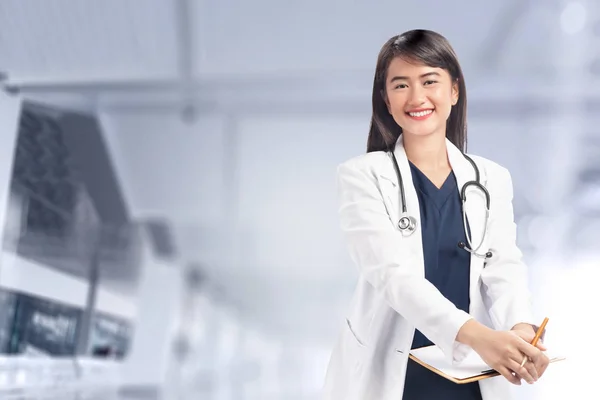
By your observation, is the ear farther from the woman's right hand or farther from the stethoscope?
the woman's right hand

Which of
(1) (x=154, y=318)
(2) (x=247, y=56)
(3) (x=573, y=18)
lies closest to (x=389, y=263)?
(2) (x=247, y=56)

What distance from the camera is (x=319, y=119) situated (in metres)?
4.48

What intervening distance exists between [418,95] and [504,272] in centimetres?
23

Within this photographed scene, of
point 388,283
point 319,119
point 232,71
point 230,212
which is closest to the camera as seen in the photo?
point 388,283

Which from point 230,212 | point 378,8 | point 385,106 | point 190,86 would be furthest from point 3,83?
point 385,106

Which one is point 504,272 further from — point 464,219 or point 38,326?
point 38,326

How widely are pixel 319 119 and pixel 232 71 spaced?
0.87m

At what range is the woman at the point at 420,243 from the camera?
0.74m

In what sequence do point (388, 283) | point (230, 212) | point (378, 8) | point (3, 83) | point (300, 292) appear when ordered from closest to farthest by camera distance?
point (388, 283) → point (3, 83) → point (378, 8) → point (230, 212) → point (300, 292)

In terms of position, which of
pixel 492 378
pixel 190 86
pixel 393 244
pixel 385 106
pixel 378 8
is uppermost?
pixel 378 8

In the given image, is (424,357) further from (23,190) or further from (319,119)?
(319,119)

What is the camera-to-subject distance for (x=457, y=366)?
736mm

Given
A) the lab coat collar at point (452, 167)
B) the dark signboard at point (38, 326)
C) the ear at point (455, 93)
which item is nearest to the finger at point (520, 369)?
the lab coat collar at point (452, 167)

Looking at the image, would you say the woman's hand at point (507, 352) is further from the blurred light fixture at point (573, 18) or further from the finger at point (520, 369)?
the blurred light fixture at point (573, 18)
